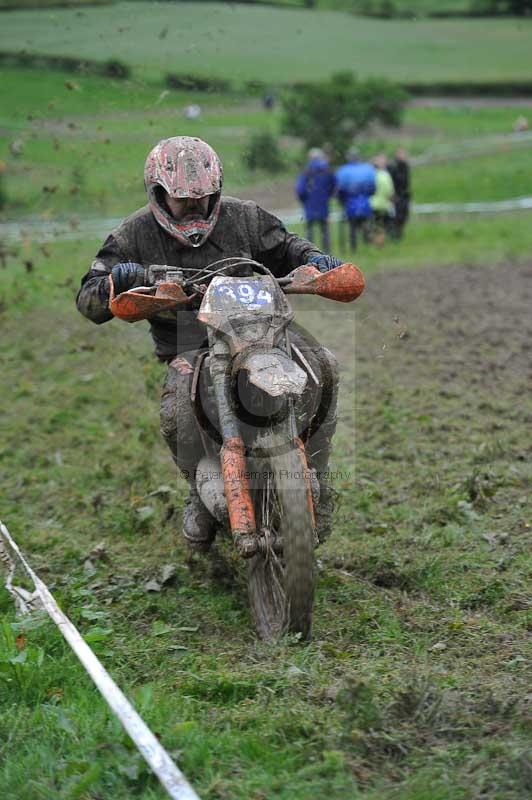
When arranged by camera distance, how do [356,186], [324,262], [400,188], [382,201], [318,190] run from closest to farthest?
[324,262]
[318,190]
[356,186]
[382,201]
[400,188]

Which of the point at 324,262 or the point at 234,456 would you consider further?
the point at 324,262

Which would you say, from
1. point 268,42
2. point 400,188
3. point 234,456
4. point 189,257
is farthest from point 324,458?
point 400,188

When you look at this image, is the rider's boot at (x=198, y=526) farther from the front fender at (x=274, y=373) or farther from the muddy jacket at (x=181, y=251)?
the front fender at (x=274, y=373)

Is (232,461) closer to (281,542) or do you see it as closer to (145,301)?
(281,542)

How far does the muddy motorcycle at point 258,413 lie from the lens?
4.96 metres

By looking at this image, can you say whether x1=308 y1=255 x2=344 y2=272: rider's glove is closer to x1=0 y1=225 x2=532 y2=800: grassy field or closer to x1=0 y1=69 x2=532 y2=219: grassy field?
x1=0 y1=225 x2=532 y2=800: grassy field

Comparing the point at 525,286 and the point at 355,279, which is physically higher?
the point at 355,279

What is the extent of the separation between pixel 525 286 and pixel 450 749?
1254cm

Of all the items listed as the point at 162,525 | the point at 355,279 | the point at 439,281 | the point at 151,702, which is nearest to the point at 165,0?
the point at 439,281

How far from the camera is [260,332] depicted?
5.34m

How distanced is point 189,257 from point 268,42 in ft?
37.3

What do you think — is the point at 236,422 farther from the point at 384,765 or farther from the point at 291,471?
the point at 384,765

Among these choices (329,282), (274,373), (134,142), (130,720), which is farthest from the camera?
(134,142)

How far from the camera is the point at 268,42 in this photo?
16.5 meters
